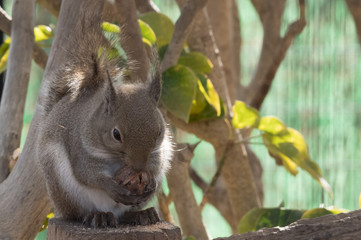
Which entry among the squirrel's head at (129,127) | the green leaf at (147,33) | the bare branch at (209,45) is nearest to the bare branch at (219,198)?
the bare branch at (209,45)

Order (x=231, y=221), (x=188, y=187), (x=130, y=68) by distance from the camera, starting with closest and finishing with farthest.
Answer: (x=130, y=68) → (x=188, y=187) → (x=231, y=221)

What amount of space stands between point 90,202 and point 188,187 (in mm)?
794

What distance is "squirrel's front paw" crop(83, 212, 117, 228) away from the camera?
3.83 feet

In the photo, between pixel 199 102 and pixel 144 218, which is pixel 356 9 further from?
pixel 144 218

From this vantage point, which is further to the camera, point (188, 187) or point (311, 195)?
point (311, 195)

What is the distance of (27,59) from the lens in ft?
6.15

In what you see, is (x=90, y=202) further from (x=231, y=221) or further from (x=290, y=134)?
(x=231, y=221)

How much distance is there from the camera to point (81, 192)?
1.37m

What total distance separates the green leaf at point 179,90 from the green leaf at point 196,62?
0.19m

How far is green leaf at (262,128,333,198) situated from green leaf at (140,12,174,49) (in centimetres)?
53

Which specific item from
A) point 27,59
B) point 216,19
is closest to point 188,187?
point 27,59

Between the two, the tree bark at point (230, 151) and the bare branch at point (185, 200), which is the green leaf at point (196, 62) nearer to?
the tree bark at point (230, 151)

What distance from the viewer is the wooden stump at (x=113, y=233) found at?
1013mm

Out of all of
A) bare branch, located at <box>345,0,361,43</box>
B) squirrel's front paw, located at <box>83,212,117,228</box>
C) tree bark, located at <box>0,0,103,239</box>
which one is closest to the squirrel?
squirrel's front paw, located at <box>83,212,117,228</box>
